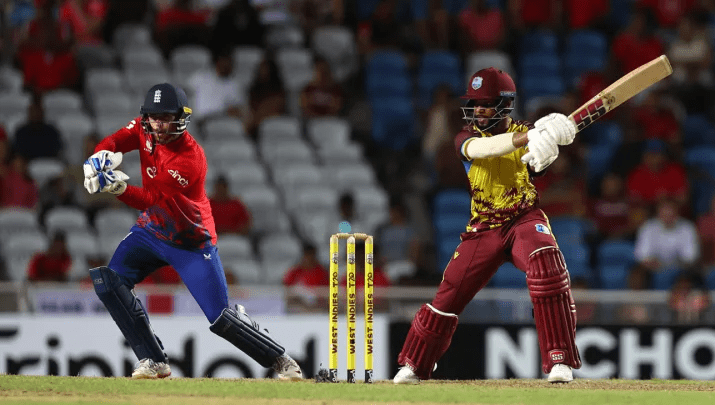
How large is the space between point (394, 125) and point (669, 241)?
3537 mm

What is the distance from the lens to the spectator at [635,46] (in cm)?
1691

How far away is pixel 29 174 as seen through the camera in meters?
15.0

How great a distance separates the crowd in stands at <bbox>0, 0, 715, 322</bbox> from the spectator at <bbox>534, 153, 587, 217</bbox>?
0.02m

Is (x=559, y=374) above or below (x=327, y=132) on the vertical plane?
below

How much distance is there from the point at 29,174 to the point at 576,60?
6.72 metres

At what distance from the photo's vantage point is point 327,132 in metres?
16.1

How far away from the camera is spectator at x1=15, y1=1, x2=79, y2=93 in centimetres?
1616

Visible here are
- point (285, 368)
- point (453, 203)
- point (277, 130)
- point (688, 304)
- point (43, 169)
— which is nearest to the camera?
point (285, 368)

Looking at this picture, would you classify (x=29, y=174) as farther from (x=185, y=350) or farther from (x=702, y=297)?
(x=702, y=297)

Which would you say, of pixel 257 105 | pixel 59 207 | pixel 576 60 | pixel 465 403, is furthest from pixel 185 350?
pixel 576 60

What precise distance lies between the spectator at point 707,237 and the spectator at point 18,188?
7.06 m

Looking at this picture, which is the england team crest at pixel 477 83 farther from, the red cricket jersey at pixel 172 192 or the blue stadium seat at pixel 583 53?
the blue stadium seat at pixel 583 53

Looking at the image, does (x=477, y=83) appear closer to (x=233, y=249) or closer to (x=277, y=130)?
(x=233, y=249)

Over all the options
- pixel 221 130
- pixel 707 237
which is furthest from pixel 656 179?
pixel 221 130
